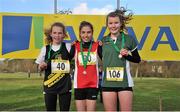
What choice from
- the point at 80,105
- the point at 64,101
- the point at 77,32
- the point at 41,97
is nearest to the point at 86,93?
the point at 80,105

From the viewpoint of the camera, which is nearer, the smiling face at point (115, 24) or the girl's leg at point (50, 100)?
the smiling face at point (115, 24)

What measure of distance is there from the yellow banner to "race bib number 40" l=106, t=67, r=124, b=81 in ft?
12.6

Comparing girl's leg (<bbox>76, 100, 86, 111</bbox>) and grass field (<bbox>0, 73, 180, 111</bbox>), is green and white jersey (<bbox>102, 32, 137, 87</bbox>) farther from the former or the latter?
grass field (<bbox>0, 73, 180, 111</bbox>)

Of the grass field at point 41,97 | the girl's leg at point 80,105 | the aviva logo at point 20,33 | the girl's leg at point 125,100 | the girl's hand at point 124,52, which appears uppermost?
the aviva logo at point 20,33

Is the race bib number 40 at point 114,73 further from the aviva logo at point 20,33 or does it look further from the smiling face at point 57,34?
the aviva logo at point 20,33

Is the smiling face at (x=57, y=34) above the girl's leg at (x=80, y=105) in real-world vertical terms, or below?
above

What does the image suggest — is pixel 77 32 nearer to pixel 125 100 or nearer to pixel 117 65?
pixel 117 65

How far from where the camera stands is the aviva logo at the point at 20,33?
8742mm

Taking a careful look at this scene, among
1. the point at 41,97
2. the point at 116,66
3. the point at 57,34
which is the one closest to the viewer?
the point at 116,66

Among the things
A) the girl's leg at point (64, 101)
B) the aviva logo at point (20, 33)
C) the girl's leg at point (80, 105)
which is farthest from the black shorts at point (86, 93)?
the aviva logo at point (20, 33)

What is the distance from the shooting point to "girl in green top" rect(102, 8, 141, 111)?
4.87 meters

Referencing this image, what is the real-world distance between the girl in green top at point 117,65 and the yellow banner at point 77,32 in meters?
3.67

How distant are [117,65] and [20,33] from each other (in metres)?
4.35

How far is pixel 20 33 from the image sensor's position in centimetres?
884
